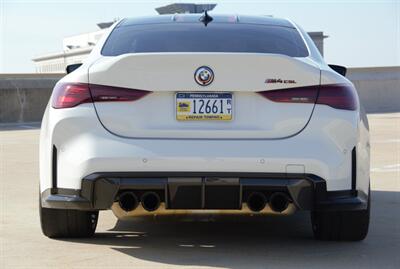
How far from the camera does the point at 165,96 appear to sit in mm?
5391

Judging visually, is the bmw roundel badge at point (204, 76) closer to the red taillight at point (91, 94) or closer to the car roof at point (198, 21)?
the red taillight at point (91, 94)

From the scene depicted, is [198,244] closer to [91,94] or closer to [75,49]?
[91,94]

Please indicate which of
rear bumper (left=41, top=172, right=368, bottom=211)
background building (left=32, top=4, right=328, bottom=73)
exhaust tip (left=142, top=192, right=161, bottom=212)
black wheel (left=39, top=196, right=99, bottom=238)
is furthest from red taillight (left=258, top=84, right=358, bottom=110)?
background building (left=32, top=4, right=328, bottom=73)

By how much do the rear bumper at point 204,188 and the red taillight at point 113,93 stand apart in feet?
1.42

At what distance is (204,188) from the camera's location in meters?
5.34

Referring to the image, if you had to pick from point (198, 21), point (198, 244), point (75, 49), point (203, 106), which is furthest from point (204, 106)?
point (75, 49)

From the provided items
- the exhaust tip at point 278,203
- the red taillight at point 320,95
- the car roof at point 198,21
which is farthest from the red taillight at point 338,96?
the car roof at point 198,21

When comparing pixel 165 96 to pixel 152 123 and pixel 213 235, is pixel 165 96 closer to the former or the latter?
pixel 152 123

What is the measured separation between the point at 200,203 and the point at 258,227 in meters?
1.51

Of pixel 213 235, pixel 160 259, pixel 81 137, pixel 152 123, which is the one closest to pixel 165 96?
pixel 152 123

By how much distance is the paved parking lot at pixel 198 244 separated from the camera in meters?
5.43

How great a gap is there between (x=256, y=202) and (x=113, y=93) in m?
1.05

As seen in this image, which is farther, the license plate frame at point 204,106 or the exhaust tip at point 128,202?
the exhaust tip at point 128,202

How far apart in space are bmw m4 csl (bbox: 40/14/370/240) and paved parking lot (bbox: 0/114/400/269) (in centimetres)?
30
